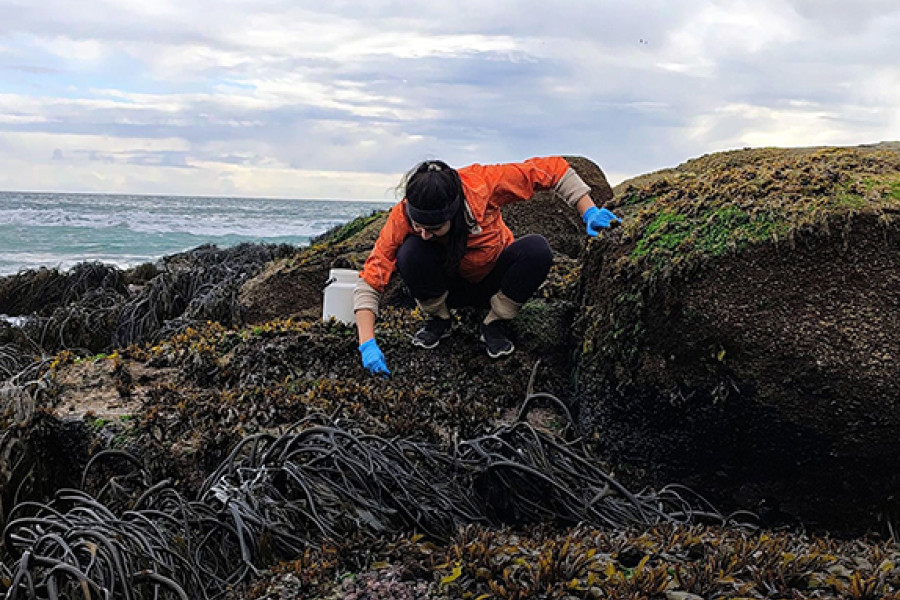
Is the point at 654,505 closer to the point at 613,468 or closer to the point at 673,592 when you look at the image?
the point at 613,468

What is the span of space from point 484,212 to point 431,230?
16.7 inches

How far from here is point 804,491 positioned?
11.5 ft

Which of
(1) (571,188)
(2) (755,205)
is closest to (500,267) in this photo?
(1) (571,188)

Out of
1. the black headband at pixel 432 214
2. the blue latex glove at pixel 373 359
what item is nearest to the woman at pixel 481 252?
the blue latex glove at pixel 373 359

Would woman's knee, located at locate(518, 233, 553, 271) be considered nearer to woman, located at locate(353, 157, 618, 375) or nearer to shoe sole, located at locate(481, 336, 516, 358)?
woman, located at locate(353, 157, 618, 375)

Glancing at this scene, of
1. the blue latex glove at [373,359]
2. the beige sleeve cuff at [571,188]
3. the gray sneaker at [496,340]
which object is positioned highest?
the beige sleeve cuff at [571,188]

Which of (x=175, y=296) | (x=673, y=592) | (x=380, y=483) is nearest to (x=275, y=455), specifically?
(x=380, y=483)

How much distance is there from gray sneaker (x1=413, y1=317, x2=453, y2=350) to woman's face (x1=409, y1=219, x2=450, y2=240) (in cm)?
74

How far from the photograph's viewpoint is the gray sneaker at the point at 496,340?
4742 millimetres

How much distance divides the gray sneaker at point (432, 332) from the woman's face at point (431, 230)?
2.41 ft

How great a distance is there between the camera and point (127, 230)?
3200 cm

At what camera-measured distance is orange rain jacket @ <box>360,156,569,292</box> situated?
454cm

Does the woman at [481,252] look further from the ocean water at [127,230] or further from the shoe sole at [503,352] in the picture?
the ocean water at [127,230]

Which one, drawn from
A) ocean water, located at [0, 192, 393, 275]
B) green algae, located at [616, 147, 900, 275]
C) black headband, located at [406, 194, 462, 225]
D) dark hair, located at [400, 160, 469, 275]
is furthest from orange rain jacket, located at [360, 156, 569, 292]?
ocean water, located at [0, 192, 393, 275]
